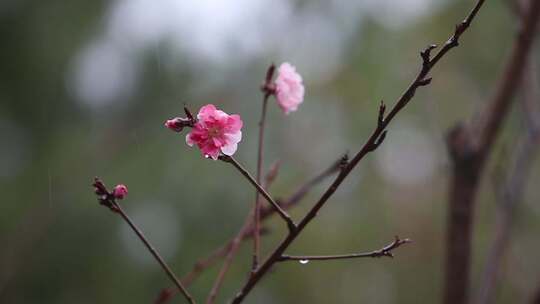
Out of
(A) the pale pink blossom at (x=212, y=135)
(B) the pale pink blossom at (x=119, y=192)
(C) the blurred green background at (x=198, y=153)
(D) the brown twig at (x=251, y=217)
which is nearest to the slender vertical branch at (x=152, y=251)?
(B) the pale pink blossom at (x=119, y=192)

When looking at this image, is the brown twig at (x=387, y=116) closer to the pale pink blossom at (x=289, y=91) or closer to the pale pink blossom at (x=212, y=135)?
the pale pink blossom at (x=212, y=135)

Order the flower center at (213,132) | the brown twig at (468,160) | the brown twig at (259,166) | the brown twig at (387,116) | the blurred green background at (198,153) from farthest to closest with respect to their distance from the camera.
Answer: the blurred green background at (198,153) < the brown twig at (468,160) < the brown twig at (259,166) < the flower center at (213,132) < the brown twig at (387,116)

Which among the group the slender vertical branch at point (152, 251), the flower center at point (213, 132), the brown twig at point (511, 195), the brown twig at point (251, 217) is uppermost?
the flower center at point (213, 132)

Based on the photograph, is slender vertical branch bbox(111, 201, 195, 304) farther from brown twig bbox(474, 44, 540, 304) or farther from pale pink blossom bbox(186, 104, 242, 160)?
brown twig bbox(474, 44, 540, 304)

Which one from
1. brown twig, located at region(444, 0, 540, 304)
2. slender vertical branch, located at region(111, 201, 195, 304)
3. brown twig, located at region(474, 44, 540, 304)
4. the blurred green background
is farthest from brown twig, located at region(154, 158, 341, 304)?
the blurred green background

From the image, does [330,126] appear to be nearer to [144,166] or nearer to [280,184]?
[280,184]

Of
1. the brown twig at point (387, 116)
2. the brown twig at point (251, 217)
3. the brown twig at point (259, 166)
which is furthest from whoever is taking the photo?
the brown twig at point (251, 217)
